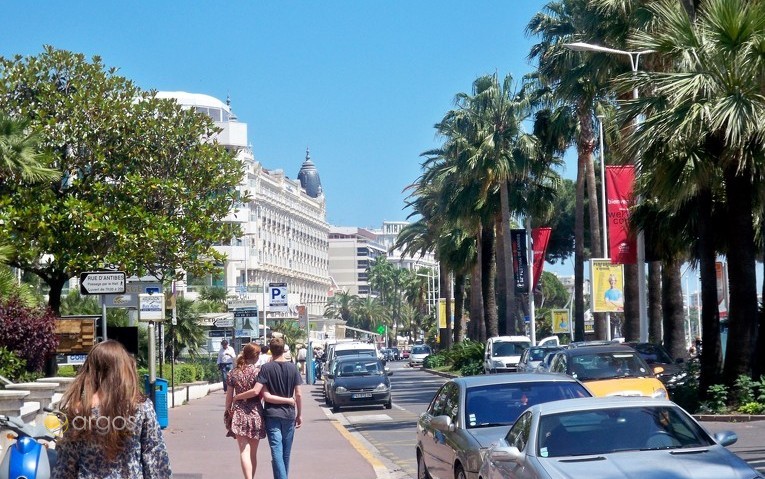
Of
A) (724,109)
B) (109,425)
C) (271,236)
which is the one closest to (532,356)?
(724,109)

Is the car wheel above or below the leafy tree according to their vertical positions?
below

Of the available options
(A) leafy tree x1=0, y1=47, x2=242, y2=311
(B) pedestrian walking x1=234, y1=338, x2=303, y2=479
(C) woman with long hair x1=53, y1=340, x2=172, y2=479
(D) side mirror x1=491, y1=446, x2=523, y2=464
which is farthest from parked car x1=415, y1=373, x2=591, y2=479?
(A) leafy tree x1=0, y1=47, x2=242, y2=311

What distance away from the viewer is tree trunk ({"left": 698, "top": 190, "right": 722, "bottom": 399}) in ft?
71.7

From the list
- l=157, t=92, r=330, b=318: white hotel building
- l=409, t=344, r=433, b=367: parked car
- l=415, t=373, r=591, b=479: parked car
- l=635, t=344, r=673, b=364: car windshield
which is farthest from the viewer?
l=157, t=92, r=330, b=318: white hotel building

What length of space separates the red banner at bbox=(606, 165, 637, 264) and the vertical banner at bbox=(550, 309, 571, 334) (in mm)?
38699

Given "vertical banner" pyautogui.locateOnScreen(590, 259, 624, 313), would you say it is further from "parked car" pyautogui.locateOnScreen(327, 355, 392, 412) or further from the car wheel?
the car wheel

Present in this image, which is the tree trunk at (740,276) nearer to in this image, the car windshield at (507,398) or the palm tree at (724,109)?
the palm tree at (724,109)

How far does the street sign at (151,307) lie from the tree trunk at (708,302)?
10543 millimetres

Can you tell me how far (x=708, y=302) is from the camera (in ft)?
72.8

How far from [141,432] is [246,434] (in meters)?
7.02

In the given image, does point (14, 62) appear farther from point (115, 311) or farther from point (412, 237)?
point (412, 237)

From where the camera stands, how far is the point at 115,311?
3694cm

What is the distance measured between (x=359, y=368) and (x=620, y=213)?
8.77 metres

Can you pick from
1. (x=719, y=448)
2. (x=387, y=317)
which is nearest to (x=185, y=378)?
(x=719, y=448)
